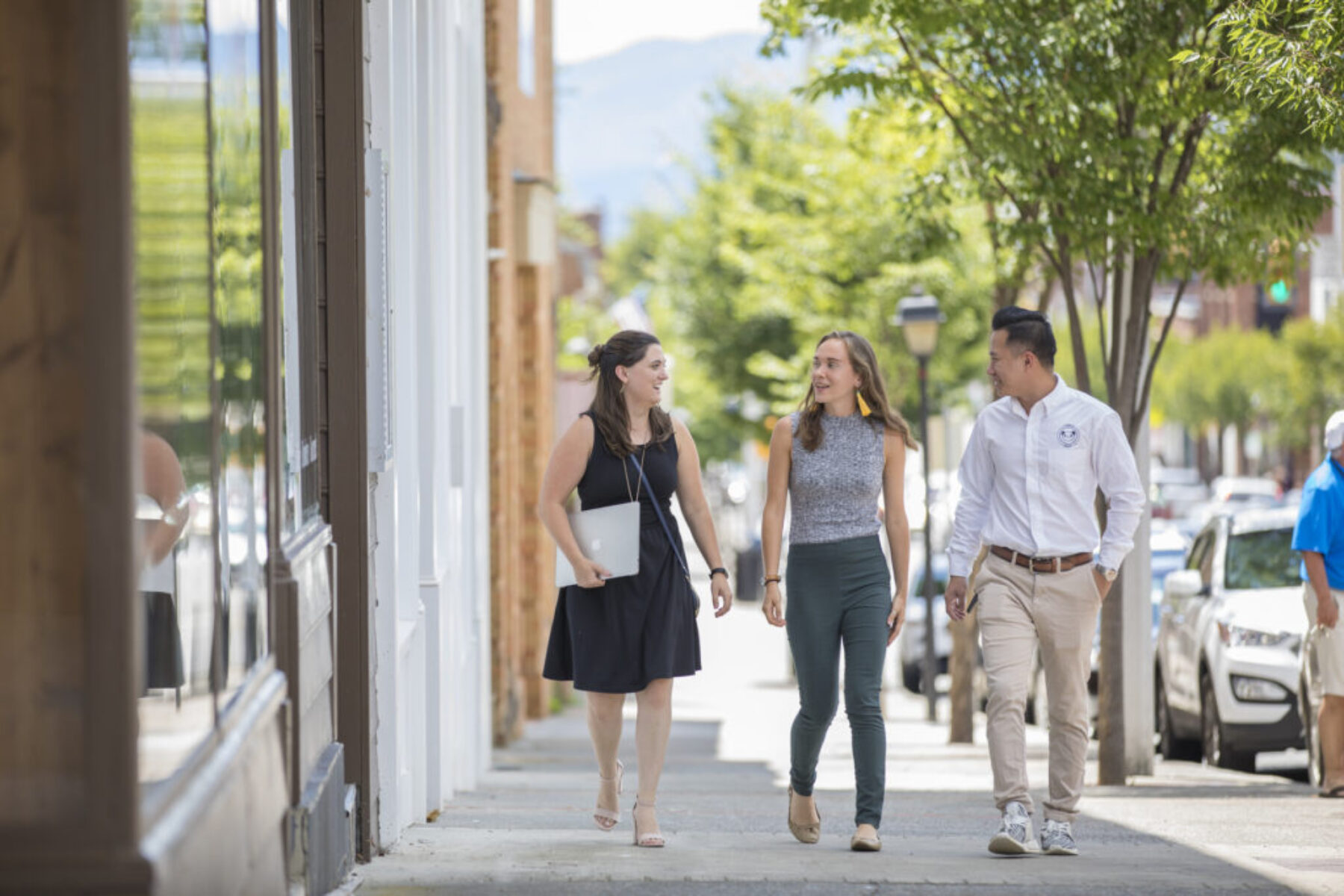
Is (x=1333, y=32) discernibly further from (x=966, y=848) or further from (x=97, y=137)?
(x=97, y=137)

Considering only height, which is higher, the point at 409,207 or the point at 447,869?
the point at 409,207

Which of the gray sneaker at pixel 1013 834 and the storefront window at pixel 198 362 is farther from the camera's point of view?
the gray sneaker at pixel 1013 834

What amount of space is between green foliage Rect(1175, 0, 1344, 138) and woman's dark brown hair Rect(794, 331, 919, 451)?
2260 millimetres

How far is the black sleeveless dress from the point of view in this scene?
24.0 feet

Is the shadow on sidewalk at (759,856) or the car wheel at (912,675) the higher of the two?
the shadow on sidewalk at (759,856)

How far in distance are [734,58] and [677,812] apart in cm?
3350

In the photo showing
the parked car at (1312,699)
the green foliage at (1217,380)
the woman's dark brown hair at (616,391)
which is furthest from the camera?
the green foliage at (1217,380)

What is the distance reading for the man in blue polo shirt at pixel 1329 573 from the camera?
9.77 meters

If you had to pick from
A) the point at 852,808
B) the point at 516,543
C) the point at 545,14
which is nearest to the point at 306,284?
the point at 852,808

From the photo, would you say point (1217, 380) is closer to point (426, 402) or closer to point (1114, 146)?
point (1114, 146)

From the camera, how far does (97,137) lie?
322 centimetres

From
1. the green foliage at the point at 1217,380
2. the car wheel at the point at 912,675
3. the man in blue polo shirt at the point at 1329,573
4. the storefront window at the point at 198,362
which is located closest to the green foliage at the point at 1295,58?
the man in blue polo shirt at the point at 1329,573

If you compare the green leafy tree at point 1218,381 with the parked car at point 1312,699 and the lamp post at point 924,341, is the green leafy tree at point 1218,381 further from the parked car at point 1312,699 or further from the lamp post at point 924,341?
the parked car at point 1312,699

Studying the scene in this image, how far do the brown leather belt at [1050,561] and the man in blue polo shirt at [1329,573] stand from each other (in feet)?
9.25
